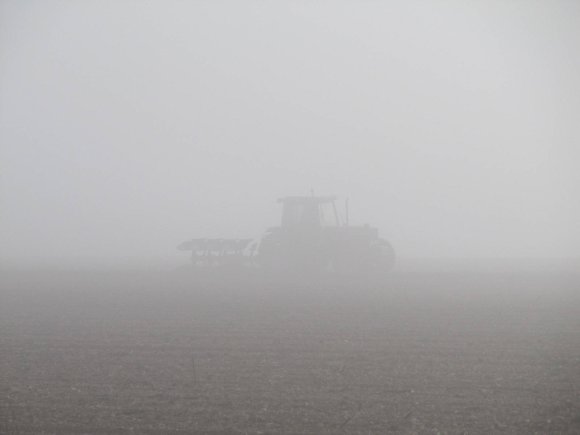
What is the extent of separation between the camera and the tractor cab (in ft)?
103

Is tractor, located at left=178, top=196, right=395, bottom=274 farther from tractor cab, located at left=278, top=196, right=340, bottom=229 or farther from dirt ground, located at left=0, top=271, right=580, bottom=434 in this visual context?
dirt ground, located at left=0, top=271, right=580, bottom=434

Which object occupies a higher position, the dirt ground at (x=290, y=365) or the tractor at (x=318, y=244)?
the tractor at (x=318, y=244)

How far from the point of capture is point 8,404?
8.55 m

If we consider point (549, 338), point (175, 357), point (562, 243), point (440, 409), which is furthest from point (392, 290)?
point (562, 243)

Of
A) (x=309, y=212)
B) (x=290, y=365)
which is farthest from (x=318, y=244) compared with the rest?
(x=290, y=365)

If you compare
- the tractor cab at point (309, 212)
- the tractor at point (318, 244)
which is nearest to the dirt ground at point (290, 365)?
the tractor at point (318, 244)

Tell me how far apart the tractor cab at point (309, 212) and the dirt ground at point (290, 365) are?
1150 centimetres

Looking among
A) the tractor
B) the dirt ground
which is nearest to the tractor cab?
the tractor

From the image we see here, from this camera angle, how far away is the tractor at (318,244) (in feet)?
100

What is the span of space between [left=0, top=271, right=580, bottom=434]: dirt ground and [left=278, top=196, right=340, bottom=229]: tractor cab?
11496 millimetres

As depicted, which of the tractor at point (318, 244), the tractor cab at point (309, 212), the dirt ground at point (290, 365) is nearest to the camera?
the dirt ground at point (290, 365)

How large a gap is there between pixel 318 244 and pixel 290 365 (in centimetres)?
2024

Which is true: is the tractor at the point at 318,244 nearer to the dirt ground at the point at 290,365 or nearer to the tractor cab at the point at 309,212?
the tractor cab at the point at 309,212

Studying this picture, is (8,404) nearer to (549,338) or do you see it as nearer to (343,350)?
(343,350)
